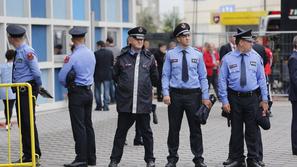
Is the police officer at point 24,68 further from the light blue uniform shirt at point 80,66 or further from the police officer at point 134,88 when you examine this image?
the police officer at point 134,88

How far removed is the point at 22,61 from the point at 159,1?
49320 millimetres

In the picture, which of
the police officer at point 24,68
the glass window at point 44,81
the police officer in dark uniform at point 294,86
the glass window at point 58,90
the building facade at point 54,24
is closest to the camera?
the police officer at point 24,68

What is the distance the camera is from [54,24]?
18.1 m

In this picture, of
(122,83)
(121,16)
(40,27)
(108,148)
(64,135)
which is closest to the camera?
(122,83)

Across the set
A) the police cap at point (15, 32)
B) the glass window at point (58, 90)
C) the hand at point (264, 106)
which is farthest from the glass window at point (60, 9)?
the hand at point (264, 106)

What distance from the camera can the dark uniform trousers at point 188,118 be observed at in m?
9.59

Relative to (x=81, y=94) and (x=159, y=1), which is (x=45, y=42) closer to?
(x=81, y=94)

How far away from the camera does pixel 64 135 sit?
13.7m

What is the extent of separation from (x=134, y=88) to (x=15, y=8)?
8044mm

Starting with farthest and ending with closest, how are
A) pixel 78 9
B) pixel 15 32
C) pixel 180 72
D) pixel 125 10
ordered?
pixel 125 10 → pixel 78 9 → pixel 15 32 → pixel 180 72

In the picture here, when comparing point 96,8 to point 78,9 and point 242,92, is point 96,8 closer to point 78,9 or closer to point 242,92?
point 78,9

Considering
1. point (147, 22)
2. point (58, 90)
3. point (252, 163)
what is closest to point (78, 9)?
point (58, 90)

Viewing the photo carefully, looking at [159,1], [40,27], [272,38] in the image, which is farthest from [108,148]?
[159,1]

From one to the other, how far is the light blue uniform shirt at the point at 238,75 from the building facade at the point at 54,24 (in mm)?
7548
